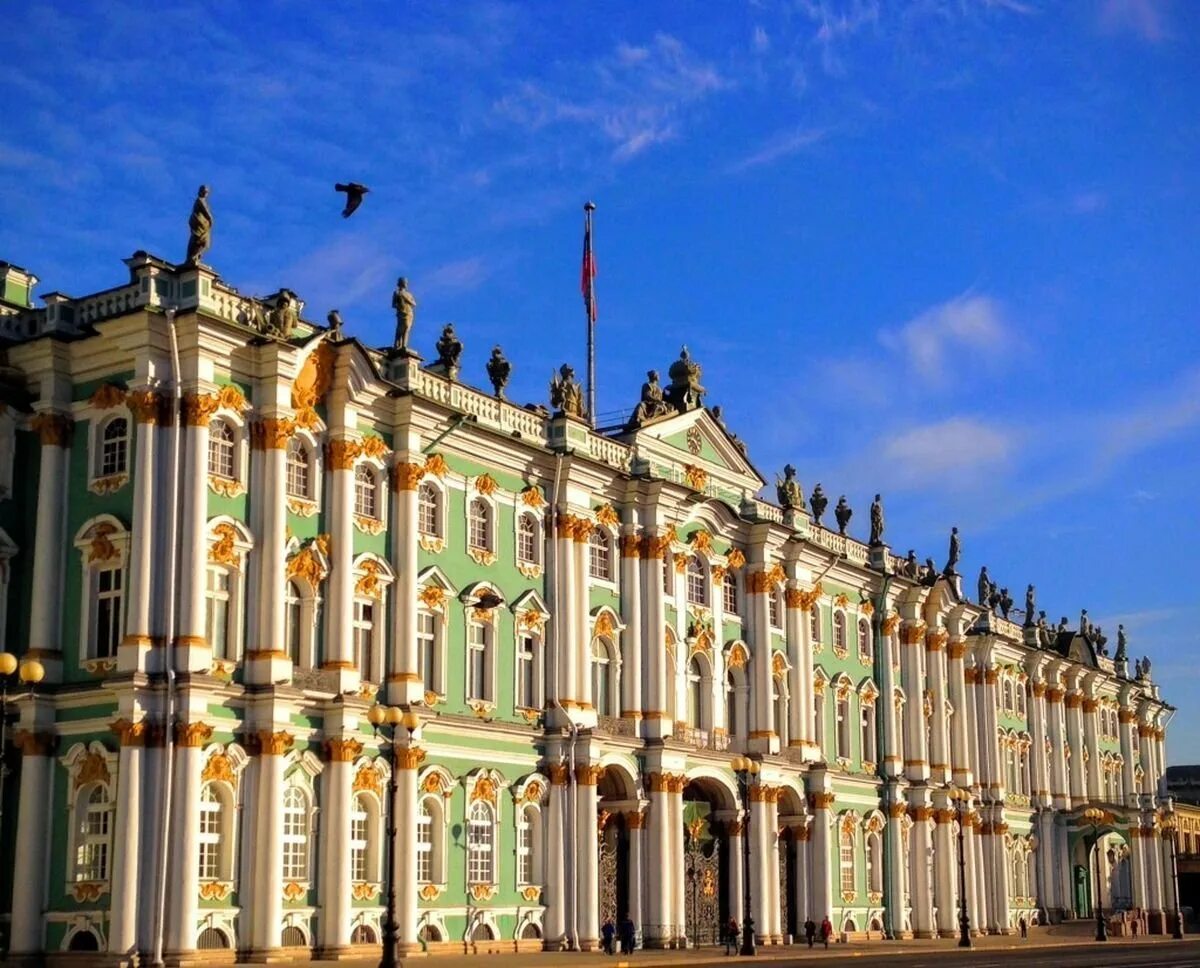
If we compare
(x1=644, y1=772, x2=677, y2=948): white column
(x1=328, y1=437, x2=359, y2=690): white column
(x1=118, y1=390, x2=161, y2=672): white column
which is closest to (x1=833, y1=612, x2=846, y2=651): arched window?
(x1=644, y1=772, x2=677, y2=948): white column

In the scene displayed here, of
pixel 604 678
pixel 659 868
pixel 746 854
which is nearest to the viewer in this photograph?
pixel 746 854

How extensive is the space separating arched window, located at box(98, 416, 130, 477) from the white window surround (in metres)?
1.30

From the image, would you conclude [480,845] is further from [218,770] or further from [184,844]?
[184,844]

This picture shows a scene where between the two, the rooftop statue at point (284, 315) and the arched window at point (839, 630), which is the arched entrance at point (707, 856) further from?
the rooftop statue at point (284, 315)

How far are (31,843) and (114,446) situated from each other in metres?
9.53

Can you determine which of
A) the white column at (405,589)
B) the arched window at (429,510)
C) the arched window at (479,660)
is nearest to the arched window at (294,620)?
the white column at (405,589)

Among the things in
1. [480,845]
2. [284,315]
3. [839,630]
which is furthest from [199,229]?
[839,630]

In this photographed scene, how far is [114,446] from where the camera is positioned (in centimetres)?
4106

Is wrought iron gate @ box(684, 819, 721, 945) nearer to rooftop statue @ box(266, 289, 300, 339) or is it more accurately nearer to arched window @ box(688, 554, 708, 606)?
arched window @ box(688, 554, 708, 606)

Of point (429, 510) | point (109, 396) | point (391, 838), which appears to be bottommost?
point (391, 838)

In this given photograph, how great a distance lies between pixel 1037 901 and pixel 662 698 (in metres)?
38.5

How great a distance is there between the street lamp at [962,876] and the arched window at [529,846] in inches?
782

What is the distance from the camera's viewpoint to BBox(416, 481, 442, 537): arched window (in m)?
47.7

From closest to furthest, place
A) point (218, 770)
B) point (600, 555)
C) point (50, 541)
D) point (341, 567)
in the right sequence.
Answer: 1. point (218, 770)
2. point (50, 541)
3. point (341, 567)
4. point (600, 555)
